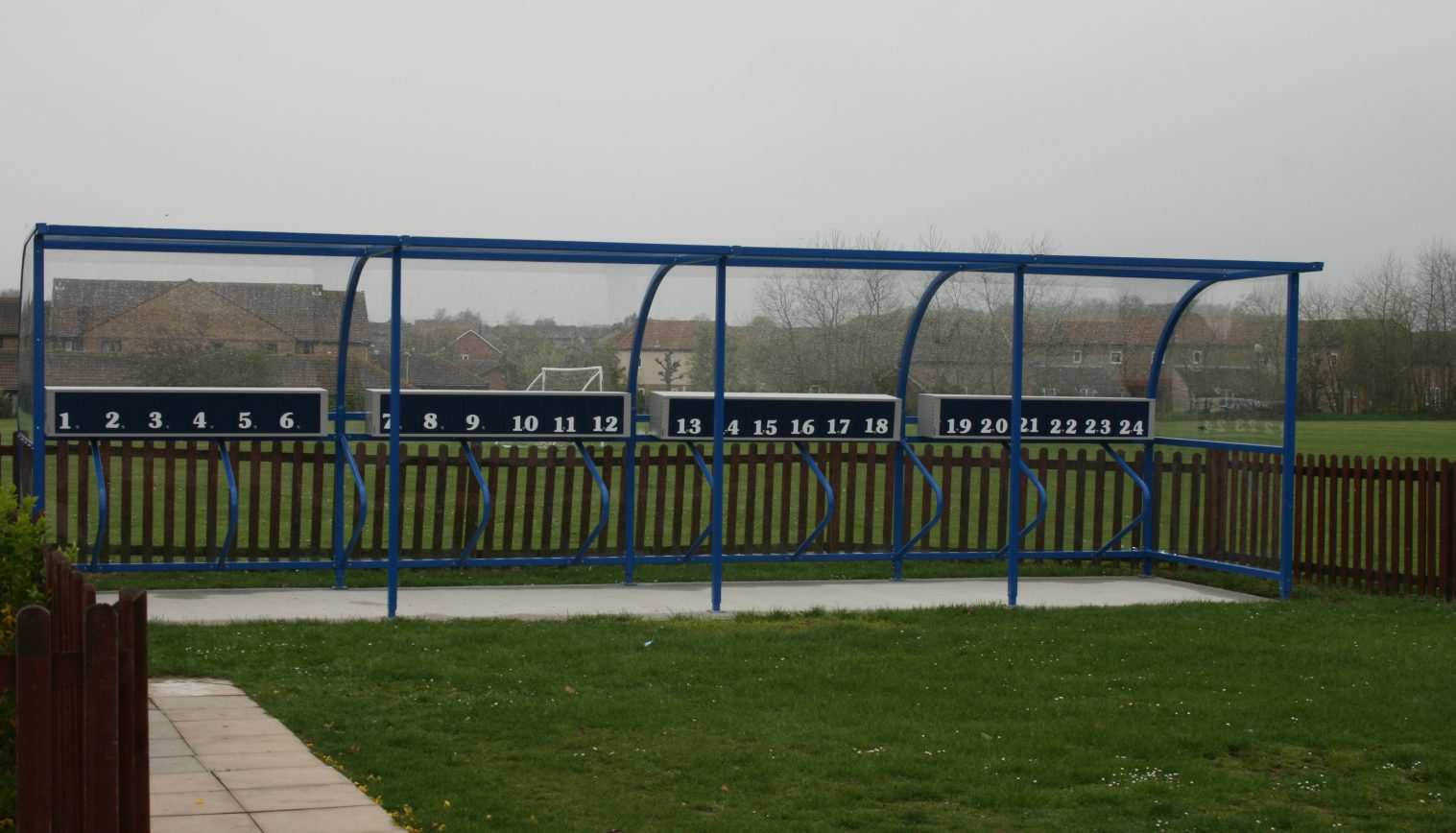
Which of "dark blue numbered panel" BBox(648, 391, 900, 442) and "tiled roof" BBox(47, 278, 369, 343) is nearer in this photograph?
"tiled roof" BBox(47, 278, 369, 343)

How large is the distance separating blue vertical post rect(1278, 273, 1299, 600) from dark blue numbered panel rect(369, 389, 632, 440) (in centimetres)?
514

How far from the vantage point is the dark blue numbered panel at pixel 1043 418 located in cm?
1230

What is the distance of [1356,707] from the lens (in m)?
7.33

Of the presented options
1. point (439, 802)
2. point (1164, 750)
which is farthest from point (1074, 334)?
point (439, 802)

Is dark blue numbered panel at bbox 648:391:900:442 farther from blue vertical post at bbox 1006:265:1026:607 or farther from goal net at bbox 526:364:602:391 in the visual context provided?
blue vertical post at bbox 1006:265:1026:607

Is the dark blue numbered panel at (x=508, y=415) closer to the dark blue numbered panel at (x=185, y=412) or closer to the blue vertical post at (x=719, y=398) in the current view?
the dark blue numbered panel at (x=185, y=412)

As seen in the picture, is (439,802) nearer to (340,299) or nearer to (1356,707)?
(1356,707)

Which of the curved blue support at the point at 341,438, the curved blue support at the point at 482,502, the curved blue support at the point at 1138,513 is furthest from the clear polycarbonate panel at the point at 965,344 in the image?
the curved blue support at the point at 341,438

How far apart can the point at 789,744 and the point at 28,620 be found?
372 centimetres

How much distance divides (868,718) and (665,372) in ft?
17.1

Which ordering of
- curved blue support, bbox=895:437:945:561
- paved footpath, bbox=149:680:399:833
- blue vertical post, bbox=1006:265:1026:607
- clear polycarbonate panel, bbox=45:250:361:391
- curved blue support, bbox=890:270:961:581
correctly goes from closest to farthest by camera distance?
paved footpath, bbox=149:680:399:833
clear polycarbonate panel, bbox=45:250:361:391
blue vertical post, bbox=1006:265:1026:607
curved blue support, bbox=895:437:945:561
curved blue support, bbox=890:270:961:581

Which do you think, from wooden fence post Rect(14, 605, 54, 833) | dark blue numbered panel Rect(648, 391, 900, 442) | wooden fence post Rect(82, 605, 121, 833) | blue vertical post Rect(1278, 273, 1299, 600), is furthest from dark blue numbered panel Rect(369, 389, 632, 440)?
wooden fence post Rect(14, 605, 54, 833)

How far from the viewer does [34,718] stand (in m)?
3.57

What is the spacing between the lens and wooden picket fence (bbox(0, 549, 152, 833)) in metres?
3.56
